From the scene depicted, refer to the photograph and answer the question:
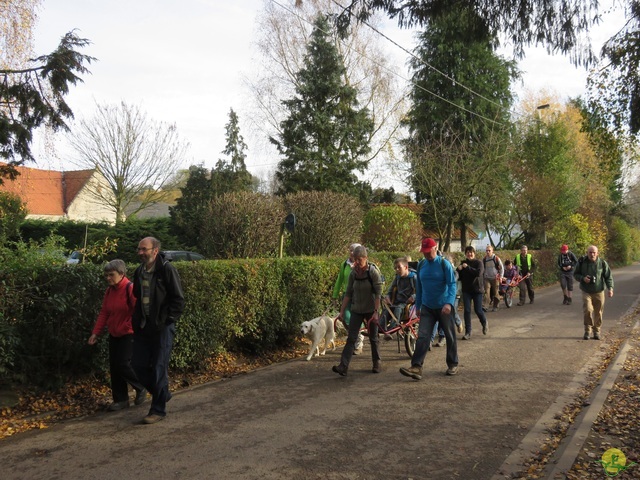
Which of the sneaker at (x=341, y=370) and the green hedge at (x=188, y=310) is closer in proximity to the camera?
the green hedge at (x=188, y=310)

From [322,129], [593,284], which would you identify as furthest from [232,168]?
[593,284]

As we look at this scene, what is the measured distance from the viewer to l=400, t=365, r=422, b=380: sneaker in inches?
296

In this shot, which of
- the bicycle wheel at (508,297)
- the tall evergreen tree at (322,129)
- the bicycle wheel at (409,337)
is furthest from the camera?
the tall evergreen tree at (322,129)

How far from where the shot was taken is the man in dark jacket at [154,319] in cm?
580

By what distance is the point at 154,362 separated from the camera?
5801mm

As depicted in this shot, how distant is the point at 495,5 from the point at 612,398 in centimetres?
511

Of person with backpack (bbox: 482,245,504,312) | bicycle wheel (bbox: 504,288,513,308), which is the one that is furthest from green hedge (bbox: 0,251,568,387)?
bicycle wheel (bbox: 504,288,513,308)

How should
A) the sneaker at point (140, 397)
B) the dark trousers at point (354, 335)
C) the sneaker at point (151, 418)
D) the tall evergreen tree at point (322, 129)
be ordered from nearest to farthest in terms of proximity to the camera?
1. the sneaker at point (151, 418)
2. the sneaker at point (140, 397)
3. the dark trousers at point (354, 335)
4. the tall evergreen tree at point (322, 129)

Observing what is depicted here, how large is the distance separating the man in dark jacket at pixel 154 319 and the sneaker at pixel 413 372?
3.12m

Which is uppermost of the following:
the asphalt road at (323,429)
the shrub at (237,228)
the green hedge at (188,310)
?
the shrub at (237,228)

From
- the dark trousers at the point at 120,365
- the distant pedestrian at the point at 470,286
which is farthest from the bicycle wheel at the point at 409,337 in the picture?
the dark trousers at the point at 120,365

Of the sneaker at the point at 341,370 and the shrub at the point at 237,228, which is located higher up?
the shrub at the point at 237,228

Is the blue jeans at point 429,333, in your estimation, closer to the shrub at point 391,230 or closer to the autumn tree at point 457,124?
the autumn tree at point 457,124

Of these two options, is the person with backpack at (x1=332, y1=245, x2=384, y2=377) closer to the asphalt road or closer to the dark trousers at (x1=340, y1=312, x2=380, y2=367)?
the dark trousers at (x1=340, y1=312, x2=380, y2=367)
